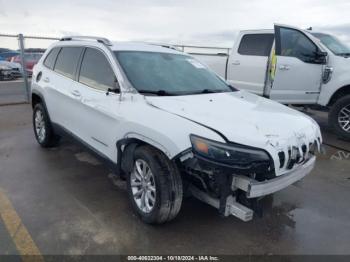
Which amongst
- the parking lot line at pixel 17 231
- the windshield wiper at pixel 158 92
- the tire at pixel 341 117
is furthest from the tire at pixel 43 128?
the tire at pixel 341 117

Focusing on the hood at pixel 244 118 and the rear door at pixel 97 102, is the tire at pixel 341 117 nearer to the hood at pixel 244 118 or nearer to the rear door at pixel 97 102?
the hood at pixel 244 118

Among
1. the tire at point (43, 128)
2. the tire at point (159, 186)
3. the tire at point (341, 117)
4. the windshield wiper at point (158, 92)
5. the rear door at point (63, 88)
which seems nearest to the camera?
the tire at point (159, 186)

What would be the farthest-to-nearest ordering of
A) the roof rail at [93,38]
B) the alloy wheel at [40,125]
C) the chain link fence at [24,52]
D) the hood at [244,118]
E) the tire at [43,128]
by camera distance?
the chain link fence at [24,52] < the alloy wheel at [40,125] < the tire at [43,128] < the roof rail at [93,38] < the hood at [244,118]

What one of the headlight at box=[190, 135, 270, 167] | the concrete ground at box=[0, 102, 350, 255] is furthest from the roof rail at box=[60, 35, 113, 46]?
the headlight at box=[190, 135, 270, 167]

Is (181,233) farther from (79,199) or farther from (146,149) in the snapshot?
(79,199)

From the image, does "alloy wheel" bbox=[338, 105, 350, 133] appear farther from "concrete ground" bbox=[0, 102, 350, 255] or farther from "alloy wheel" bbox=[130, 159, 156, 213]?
"alloy wheel" bbox=[130, 159, 156, 213]

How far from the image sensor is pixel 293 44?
678 cm

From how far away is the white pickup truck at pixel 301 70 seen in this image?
254 inches

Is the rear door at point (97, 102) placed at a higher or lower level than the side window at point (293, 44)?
lower

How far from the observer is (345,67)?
6.29 meters

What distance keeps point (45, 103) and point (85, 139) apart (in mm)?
1473

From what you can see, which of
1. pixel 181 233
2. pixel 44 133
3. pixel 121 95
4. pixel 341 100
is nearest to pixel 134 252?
pixel 181 233

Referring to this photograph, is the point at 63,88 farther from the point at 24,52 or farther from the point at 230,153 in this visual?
the point at 24,52

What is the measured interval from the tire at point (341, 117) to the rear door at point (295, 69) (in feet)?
1.52
